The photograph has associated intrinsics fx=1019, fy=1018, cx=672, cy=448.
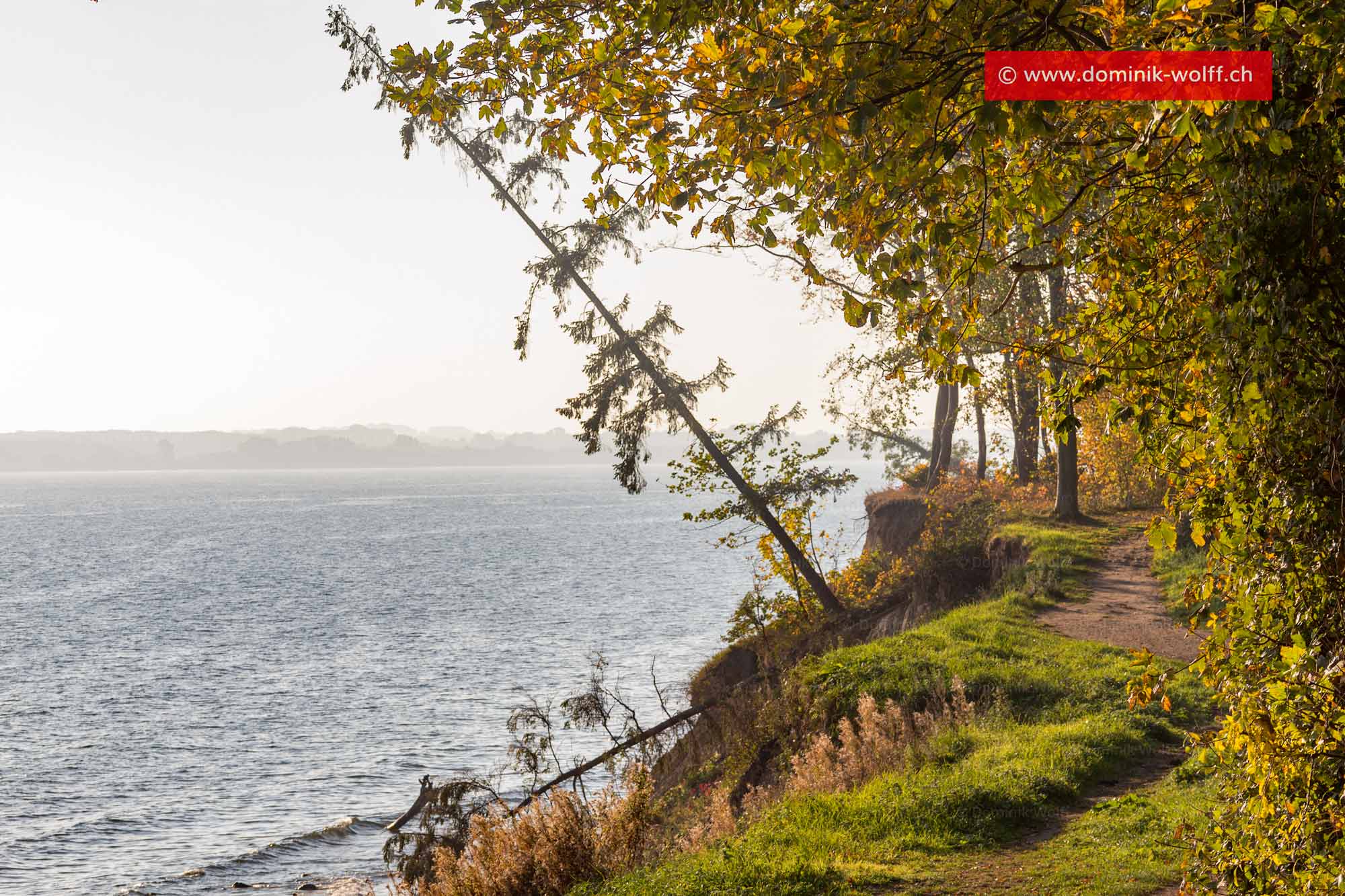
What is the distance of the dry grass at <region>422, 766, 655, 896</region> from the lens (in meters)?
9.95

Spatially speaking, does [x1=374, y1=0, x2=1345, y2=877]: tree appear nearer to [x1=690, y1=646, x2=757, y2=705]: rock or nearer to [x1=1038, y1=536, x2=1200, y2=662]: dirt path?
[x1=1038, y1=536, x2=1200, y2=662]: dirt path

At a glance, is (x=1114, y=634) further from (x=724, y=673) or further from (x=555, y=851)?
(x=555, y=851)

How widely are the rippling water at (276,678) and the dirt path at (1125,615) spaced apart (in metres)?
13.6

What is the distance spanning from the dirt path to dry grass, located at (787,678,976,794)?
10.0ft

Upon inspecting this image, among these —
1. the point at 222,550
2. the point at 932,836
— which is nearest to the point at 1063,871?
the point at 932,836

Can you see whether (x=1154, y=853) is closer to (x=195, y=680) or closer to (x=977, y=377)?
(x=977, y=377)

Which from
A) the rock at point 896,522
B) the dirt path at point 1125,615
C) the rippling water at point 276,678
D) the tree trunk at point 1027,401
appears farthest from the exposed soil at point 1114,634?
the rippling water at point 276,678

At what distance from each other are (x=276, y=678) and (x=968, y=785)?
30.8 meters

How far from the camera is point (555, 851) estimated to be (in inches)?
392

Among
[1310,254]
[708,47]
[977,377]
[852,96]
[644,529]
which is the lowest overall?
[644,529]

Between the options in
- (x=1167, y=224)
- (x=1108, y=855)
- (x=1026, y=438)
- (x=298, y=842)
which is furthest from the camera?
(x=1026, y=438)

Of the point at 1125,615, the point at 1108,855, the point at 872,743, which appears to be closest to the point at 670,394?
the point at 1125,615

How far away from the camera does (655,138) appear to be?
5.52 metres

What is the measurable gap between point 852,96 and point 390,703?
29.8 meters
